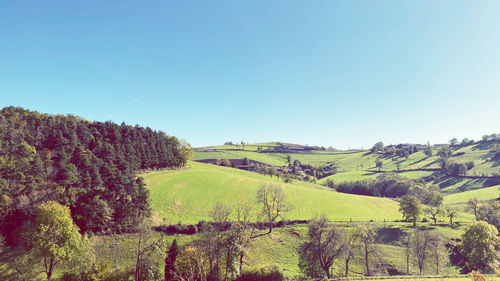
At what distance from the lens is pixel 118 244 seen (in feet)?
185

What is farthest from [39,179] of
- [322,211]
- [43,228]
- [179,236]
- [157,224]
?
[322,211]

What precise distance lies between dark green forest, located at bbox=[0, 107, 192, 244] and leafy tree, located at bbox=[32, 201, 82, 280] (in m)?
8.24

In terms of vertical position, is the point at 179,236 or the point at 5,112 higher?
the point at 5,112

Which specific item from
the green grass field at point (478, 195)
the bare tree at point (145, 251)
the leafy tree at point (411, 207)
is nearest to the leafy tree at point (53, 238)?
the bare tree at point (145, 251)

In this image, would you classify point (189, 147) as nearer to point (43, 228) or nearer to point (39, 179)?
point (39, 179)

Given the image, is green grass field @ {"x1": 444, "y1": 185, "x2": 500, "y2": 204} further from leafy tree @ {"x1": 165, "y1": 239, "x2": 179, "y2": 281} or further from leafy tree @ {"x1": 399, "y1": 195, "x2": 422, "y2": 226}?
leafy tree @ {"x1": 165, "y1": 239, "x2": 179, "y2": 281}

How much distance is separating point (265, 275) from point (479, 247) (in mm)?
55256

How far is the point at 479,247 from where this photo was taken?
57812 mm

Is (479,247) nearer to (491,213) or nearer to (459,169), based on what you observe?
(491,213)

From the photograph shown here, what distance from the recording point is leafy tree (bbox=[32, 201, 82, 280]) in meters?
45.2

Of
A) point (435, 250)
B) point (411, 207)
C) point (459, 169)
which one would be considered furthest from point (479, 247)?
point (459, 169)

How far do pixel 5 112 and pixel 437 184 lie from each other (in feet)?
783

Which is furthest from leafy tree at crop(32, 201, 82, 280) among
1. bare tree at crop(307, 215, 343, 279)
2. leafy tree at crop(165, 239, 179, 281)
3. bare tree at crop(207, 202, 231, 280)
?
bare tree at crop(307, 215, 343, 279)

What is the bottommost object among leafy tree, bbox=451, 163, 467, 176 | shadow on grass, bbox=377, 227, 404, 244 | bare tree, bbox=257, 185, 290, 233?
shadow on grass, bbox=377, 227, 404, 244
